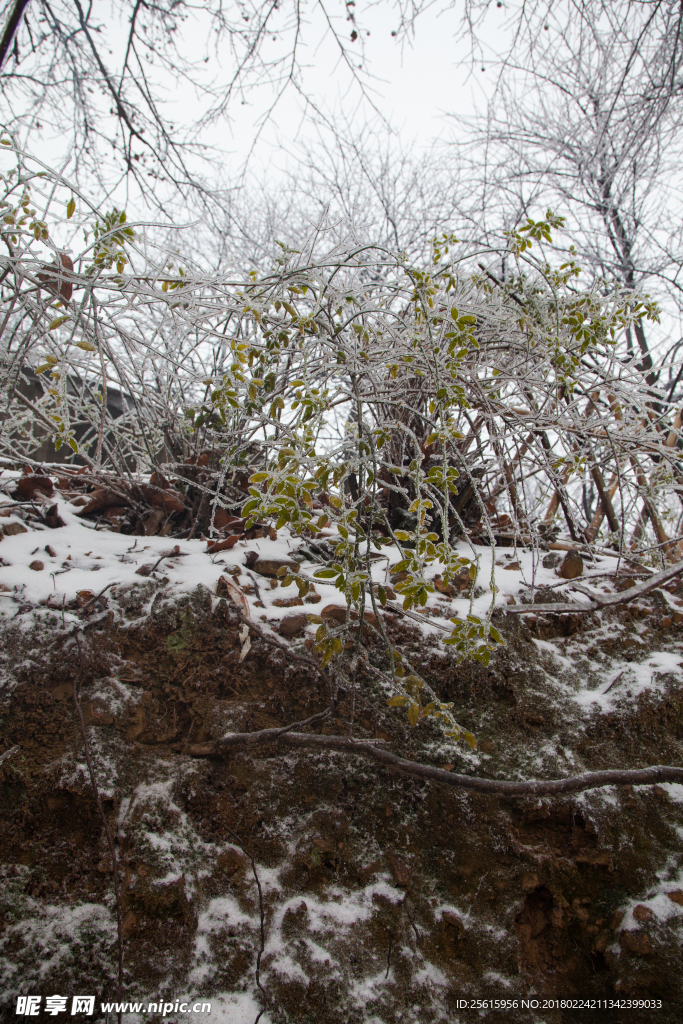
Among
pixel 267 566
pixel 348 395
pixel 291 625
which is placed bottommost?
pixel 291 625

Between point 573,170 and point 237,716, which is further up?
point 573,170

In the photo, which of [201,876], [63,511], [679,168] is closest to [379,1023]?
[201,876]

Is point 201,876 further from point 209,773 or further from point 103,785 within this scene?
point 103,785

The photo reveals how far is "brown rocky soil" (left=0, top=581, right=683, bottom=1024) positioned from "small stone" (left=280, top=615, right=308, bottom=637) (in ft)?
0.30

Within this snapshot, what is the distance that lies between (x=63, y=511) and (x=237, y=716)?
1206 mm

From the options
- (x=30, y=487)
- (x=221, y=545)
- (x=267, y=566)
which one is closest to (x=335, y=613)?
(x=267, y=566)

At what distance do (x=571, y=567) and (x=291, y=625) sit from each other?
1150 millimetres

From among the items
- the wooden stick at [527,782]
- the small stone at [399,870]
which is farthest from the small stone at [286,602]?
the small stone at [399,870]

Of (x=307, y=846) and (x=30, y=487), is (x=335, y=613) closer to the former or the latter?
(x=307, y=846)

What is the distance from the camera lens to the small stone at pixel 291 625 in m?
1.59

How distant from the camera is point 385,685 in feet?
5.01

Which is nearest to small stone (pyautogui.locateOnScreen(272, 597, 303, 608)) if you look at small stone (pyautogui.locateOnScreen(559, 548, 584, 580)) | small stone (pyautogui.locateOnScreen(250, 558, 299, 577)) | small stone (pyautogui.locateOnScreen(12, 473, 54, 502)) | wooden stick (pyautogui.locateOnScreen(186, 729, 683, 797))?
small stone (pyautogui.locateOnScreen(250, 558, 299, 577))

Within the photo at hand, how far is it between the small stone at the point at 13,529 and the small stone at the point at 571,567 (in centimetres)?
202

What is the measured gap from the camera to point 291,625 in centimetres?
159
